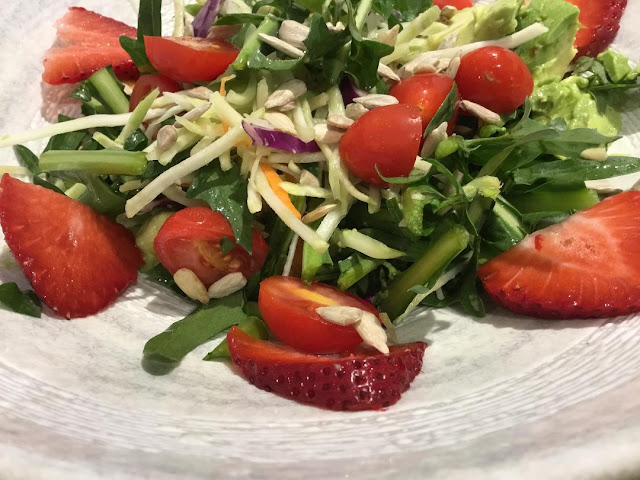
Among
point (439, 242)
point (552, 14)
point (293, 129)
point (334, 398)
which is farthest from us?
point (552, 14)

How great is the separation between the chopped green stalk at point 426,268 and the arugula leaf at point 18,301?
112 centimetres

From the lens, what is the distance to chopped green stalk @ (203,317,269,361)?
6.07ft

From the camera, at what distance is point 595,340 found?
1.66m

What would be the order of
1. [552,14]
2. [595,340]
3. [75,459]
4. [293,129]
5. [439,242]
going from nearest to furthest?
[75,459] → [595,340] → [439,242] → [293,129] → [552,14]

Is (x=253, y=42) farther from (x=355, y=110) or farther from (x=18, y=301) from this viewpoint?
(x=18, y=301)

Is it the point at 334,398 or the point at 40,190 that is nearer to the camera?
the point at 334,398

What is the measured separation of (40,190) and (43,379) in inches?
28.9

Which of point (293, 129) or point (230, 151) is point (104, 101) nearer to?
point (230, 151)

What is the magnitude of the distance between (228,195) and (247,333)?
47 cm

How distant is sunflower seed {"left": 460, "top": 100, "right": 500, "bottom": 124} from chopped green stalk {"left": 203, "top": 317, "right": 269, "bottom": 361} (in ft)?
3.33

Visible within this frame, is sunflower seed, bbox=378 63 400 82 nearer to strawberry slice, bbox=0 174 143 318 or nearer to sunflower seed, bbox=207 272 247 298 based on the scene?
sunflower seed, bbox=207 272 247 298

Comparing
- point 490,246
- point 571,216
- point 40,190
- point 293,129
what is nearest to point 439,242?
point 490,246

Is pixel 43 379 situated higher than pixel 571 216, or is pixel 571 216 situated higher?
pixel 571 216

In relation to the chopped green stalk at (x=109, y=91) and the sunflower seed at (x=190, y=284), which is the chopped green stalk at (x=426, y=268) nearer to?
the sunflower seed at (x=190, y=284)
